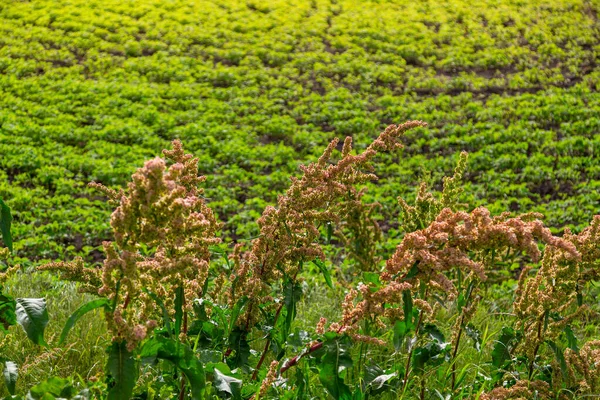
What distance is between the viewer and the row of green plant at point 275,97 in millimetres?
9852

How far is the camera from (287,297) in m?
2.86

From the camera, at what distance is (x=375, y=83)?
14.2 meters

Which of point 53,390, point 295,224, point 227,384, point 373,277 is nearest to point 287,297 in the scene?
point 295,224

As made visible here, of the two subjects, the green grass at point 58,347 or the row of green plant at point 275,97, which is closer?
the green grass at point 58,347

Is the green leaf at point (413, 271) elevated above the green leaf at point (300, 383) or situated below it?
above

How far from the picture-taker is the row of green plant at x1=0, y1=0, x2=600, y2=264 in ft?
32.3

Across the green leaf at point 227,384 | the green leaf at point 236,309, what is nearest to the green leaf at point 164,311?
the green leaf at point 227,384

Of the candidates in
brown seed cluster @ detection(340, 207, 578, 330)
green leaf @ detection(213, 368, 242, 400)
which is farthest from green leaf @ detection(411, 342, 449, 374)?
green leaf @ detection(213, 368, 242, 400)

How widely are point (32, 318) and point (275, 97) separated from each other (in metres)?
11.4

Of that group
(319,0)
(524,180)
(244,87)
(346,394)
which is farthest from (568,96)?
(346,394)

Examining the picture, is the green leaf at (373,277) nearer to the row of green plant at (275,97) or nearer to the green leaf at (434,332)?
the green leaf at (434,332)

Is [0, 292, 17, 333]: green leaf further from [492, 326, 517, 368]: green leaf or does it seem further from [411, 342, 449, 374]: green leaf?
[492, 326, 517, 368]: green leaf

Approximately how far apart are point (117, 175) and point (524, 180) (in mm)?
6003

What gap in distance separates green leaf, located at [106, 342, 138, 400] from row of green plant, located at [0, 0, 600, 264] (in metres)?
6.26
